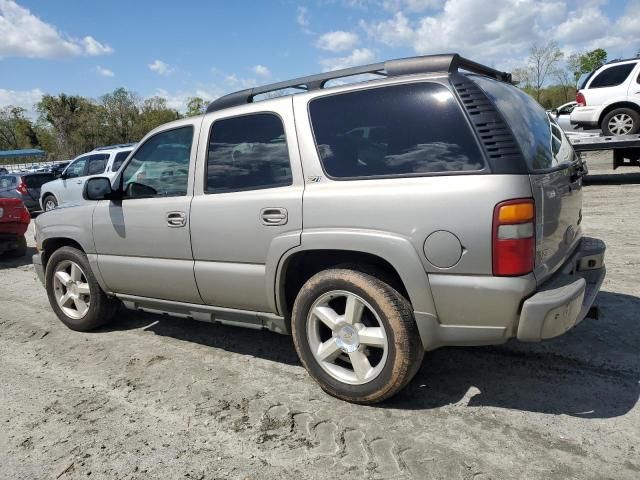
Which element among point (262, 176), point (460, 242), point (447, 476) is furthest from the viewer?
point (262, 176)

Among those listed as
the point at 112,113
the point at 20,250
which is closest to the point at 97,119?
the point at 112,113

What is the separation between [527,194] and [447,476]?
1436 mm

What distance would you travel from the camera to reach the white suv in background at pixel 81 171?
13.7m

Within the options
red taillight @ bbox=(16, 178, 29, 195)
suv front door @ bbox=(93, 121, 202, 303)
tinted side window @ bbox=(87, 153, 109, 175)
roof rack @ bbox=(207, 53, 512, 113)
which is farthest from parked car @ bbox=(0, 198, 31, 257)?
red taillight @ bbox=(16, 178, 29, 195)

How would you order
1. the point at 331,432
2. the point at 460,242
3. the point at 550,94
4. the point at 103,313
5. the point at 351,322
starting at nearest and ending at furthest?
the point at 460,242 → the point at 331,432 → the point at 351,322 → the point at 103,313 → the point at 550,94

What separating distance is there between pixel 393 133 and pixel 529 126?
807mm

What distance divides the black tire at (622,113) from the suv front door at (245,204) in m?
10.4

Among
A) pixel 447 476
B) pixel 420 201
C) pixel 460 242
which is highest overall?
pixel 420 201

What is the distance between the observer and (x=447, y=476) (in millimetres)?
2473

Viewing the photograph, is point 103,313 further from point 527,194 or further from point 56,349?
point 527,194

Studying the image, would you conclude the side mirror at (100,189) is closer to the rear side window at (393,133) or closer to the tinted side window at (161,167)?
the tinted side window at (161,167)

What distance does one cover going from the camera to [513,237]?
8.52 ft

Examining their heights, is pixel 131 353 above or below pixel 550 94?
below

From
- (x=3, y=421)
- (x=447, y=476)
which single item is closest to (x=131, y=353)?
(x=3, y=421)
